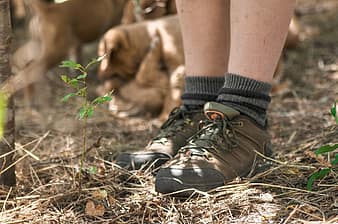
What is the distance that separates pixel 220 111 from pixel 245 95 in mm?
71

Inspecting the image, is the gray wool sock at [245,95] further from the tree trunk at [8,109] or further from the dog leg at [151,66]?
the dog leg at [151,66]

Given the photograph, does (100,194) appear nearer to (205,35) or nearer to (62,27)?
(205,35)

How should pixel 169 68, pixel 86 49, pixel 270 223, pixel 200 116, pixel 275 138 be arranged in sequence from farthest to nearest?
pixel 86 49 → pixel 169 68 → pixel 275 138 → pixel 200 116 → pixel 270 223

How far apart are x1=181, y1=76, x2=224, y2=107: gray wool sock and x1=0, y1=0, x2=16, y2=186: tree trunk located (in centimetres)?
45

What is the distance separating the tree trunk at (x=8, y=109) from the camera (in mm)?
1232

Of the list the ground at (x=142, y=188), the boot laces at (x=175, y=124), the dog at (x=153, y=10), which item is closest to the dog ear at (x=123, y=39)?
the dog at (x=153, y=10)

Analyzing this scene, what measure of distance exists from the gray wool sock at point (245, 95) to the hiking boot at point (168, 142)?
0.46 ft

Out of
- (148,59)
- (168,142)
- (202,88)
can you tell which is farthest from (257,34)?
(148,59)

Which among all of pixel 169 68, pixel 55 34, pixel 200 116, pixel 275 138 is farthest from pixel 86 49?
pixel 200 116

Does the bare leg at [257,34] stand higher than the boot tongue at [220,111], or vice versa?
the bare leg at [257,34]

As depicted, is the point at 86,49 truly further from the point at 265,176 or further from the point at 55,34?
the point at 265,176

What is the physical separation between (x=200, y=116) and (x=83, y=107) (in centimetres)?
35

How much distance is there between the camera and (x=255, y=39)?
4.17ft

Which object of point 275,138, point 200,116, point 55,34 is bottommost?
point 275,138
